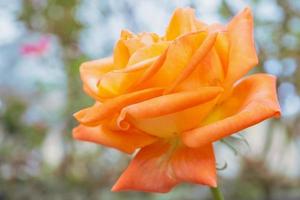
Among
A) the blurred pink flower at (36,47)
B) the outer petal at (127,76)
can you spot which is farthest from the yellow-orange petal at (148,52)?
the blurred pink flower at (36,47)

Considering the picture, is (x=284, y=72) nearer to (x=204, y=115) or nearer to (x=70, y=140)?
(x=70, y=140)

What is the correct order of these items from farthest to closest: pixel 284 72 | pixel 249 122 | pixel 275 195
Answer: pixel 275 195
pixel 284 72
pixel 249 122

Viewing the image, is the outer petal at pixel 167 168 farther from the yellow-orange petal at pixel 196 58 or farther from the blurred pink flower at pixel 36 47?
the blurred pink flower at pixel 36 47

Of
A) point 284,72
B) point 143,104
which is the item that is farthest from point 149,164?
point 284,72

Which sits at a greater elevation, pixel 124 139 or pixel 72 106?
pixel 124 139

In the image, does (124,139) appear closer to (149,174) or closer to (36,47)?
(149,174)

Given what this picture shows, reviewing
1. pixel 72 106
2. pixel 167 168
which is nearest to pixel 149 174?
pixel 167 168
